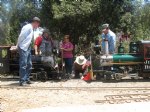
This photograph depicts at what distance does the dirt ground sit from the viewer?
10125 millimetres

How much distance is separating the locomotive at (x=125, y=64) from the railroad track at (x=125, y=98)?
355 cm

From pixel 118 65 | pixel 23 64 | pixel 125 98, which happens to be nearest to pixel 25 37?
pixel 23 64

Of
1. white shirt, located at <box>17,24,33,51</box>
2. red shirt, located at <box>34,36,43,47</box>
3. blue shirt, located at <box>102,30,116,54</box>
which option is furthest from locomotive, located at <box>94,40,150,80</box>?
white shirt, located at <box>17,24,33,51</box>

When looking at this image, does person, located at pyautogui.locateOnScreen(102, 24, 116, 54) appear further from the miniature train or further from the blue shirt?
the miniature train

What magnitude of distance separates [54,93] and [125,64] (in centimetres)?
389

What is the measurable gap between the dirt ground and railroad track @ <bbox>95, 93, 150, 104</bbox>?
0.26m

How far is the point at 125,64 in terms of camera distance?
49.3ft

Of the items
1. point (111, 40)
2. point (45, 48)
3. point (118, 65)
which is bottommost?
point (118, 65)

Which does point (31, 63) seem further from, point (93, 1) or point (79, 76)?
point (93, 1)

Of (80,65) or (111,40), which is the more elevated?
(111,40)

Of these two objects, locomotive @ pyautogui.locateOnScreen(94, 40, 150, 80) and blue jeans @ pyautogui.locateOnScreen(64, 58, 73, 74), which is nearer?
locomotive @ pyautogui.locateOnScreen(94, 40, 150, 80)

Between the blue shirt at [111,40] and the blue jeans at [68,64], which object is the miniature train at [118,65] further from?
the blue jeans at [68,64]

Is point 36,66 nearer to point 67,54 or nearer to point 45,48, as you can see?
point 45,48

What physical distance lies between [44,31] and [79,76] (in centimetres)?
216
